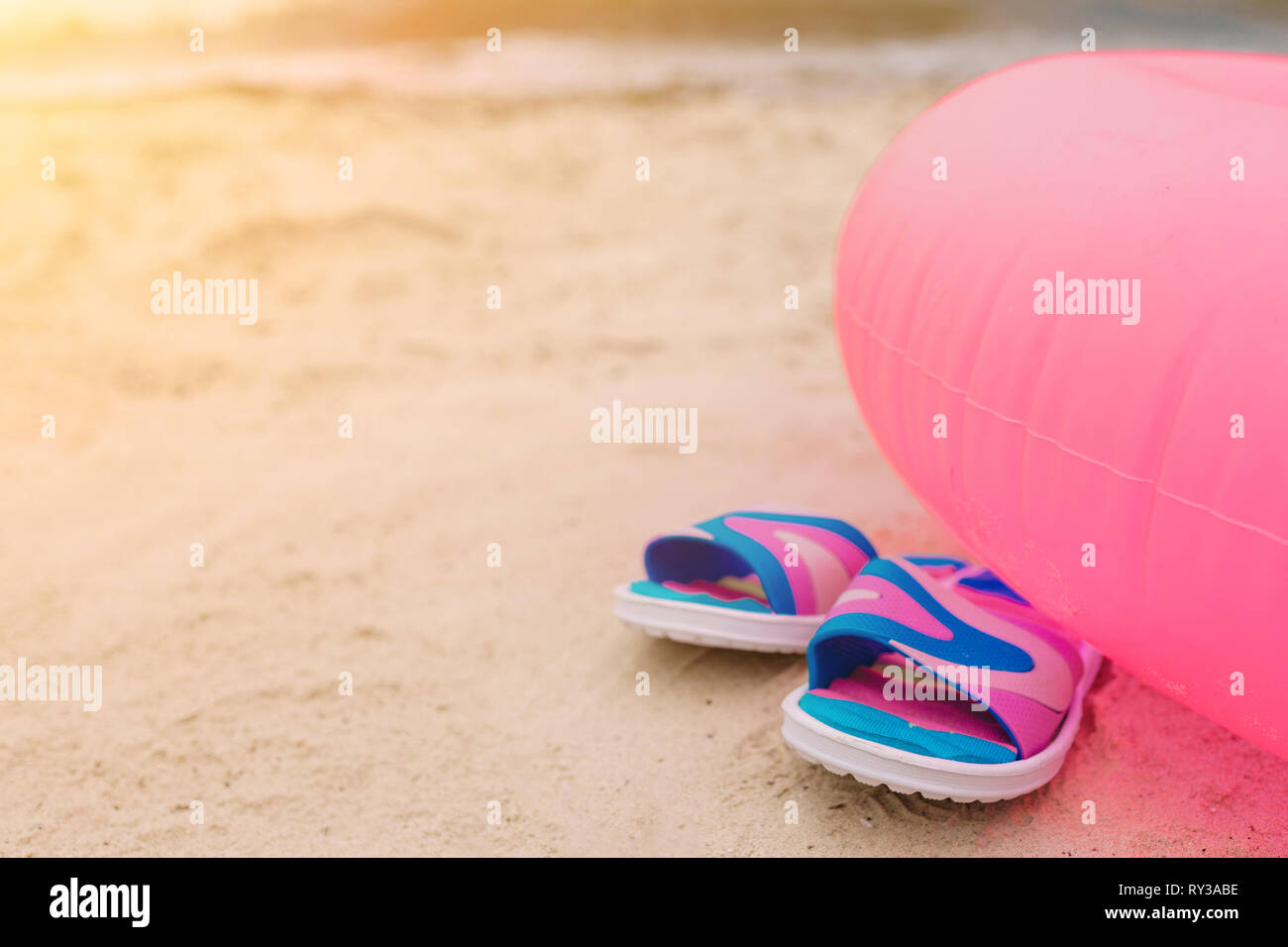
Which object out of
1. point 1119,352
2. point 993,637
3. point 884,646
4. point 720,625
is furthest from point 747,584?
point 1119,352

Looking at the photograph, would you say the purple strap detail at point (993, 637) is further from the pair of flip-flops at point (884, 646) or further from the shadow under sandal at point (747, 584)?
the shadow under sandal at point (747, 584)

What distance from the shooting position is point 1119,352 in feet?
4.08

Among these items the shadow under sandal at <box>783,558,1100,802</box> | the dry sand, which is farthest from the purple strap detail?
the dry sand

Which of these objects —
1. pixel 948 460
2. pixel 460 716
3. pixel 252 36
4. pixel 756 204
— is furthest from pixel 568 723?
pixel 252 36

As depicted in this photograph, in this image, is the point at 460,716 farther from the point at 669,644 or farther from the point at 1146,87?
the point at 1146,87

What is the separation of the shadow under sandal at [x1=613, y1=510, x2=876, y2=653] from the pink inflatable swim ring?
27cm

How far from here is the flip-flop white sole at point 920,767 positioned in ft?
4.68

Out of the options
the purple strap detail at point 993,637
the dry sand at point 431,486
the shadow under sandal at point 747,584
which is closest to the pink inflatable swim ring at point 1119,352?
the purple strap detail at point 993,637

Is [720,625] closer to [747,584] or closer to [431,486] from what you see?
[747,584]

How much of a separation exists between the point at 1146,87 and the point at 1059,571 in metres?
0.74

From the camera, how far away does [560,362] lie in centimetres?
349

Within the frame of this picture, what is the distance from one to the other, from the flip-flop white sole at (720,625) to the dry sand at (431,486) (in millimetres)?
90

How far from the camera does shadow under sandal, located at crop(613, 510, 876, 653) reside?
1842mm

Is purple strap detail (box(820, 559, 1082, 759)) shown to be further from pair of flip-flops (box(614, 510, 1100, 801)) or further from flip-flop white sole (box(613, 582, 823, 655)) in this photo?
flip-flop white sole (box(613, 582, 823, 655))
